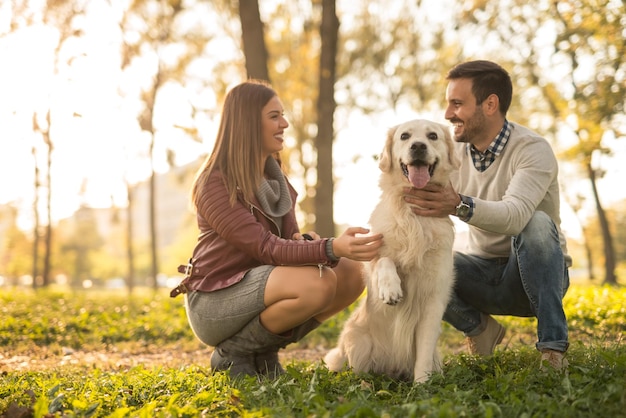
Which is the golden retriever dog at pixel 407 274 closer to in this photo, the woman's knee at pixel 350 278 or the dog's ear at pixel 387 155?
the dog's ear at pixel 387 155

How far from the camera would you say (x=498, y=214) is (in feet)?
10.3

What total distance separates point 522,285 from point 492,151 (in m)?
0.85

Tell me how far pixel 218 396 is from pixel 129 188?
1645 cm

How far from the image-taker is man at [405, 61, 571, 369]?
3172 mm

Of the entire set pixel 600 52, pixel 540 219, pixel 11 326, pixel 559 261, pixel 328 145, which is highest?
pixel 600 52

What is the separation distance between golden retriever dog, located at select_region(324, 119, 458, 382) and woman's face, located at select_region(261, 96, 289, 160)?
0.75m

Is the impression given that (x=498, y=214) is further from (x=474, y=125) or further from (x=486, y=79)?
(x=486, y=79)

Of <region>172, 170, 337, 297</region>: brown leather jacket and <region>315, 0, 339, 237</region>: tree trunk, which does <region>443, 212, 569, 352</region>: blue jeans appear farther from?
<region>315, 0, 339, 237</region>: tree trunk

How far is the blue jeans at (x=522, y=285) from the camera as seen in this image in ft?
10.4

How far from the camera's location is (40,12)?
1321 cm

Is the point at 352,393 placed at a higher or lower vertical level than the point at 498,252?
lower

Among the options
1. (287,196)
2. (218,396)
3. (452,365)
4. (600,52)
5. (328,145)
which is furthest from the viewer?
(600,52)

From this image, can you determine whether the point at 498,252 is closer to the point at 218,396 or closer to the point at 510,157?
the point at 510,157

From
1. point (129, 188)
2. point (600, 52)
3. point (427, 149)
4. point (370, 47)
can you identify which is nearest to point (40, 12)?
point (129, 188)
